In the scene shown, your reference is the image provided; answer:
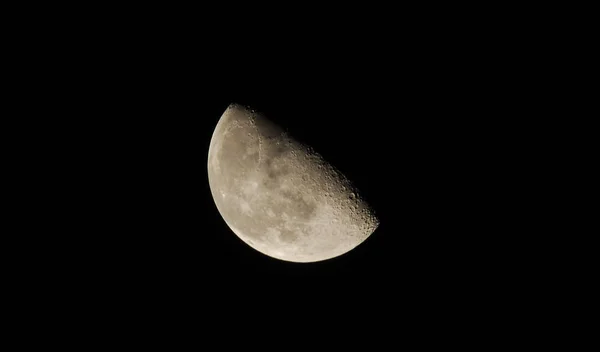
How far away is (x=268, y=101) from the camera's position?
2.55 metres

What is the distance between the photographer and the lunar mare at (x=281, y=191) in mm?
2527

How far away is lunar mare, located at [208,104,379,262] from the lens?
253 centimetres

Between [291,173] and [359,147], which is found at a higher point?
[359,147]

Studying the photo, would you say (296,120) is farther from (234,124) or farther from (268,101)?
(234,124)

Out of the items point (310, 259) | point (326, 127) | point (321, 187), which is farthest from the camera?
point (310, 259)

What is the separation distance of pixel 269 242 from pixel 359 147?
1.08 m

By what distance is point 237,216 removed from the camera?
286 cm

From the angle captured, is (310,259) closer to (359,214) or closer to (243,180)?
(359,214)

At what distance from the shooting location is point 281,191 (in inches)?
100.0

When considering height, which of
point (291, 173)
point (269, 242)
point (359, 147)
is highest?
point (359, 147)

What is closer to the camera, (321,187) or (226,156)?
(321,187)

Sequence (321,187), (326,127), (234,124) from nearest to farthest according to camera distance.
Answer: (326,127) < (321,187) < (234,124)

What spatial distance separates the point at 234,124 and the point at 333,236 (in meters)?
1.14

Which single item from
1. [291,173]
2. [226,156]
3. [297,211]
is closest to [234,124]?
[226,156]
